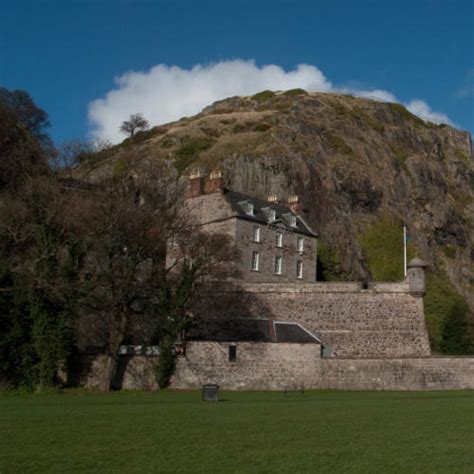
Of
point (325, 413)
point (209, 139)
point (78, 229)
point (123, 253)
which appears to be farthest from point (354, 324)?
point (209, 139)

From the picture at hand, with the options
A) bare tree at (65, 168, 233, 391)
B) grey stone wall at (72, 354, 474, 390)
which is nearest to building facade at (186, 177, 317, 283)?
bare tree at (65, 168, 233, 391)

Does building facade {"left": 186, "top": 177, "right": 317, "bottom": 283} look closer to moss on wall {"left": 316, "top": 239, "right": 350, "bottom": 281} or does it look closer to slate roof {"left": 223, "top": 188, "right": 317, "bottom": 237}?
slate roof {"left": 223, "top": 188, "right": 317, "bottom": 237}

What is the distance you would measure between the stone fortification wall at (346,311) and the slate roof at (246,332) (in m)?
0.82

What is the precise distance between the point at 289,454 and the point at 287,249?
42027 mm

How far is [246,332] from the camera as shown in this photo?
129 feet

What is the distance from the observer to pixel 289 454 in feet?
38.4

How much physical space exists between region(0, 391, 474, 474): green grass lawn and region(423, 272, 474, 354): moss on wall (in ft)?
111

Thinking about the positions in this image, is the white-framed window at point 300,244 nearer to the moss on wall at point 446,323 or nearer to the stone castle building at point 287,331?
the stone castle building at point 287,331

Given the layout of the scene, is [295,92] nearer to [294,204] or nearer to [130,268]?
[294,204]

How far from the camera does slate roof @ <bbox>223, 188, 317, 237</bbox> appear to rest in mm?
51088

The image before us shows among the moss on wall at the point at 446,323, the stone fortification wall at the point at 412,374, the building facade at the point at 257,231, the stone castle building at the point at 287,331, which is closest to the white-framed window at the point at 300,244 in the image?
the building facade at the point at 257,231

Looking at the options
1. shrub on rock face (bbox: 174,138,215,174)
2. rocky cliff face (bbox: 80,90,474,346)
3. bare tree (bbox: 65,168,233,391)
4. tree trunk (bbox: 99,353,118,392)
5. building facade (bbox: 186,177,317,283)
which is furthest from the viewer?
shrub on rock face (bbox: 174,138,215,174)

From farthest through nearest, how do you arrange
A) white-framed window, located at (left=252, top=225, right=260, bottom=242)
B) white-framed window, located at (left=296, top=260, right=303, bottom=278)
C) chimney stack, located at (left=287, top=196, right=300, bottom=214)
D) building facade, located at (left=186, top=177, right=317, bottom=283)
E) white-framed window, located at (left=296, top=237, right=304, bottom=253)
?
chimney stack, located at (left=287, top=196, right=300, bottom=214) → white-framed window, located at (left=296, top=237, right=304, bottom=253) → white-framed window, located at (left=296, top=260, right=303, bottom=278) → white-framed window, located at (left=252, top=225, right=260, bottom=242) → building facade, located at (left=186, top=177, right=317, bottom=283)

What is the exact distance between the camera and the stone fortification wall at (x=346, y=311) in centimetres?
4047
